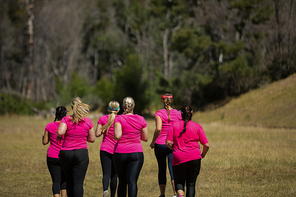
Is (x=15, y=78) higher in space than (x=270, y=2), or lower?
lower

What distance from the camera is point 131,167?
552 centimetres

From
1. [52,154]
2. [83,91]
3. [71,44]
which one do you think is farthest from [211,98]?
[71,44]

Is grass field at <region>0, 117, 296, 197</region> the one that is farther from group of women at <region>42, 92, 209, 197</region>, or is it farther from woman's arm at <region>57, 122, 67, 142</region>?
woman's arm at <region>57, 122, 67, 142</region>

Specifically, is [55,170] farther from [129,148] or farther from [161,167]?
[161,167]

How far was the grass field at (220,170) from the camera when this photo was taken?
841 cm

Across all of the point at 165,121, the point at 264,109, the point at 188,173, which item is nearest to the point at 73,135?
the point at 188,173

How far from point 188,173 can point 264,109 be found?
74.2 feet

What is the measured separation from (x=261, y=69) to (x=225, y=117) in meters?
5.82

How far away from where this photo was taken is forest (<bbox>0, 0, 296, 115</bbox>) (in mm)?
30922

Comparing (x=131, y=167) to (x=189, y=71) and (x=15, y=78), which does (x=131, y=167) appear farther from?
(x=15, y=78)

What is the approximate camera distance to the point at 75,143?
18.8 feet

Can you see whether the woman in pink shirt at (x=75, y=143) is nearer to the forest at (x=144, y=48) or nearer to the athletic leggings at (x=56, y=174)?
the athletic leggings at (x=56, y=174)

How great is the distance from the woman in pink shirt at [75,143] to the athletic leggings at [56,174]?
0.63 m

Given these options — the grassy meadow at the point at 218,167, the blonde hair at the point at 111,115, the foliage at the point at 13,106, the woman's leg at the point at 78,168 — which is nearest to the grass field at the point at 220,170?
the grassy meadow at the point at 218,167
